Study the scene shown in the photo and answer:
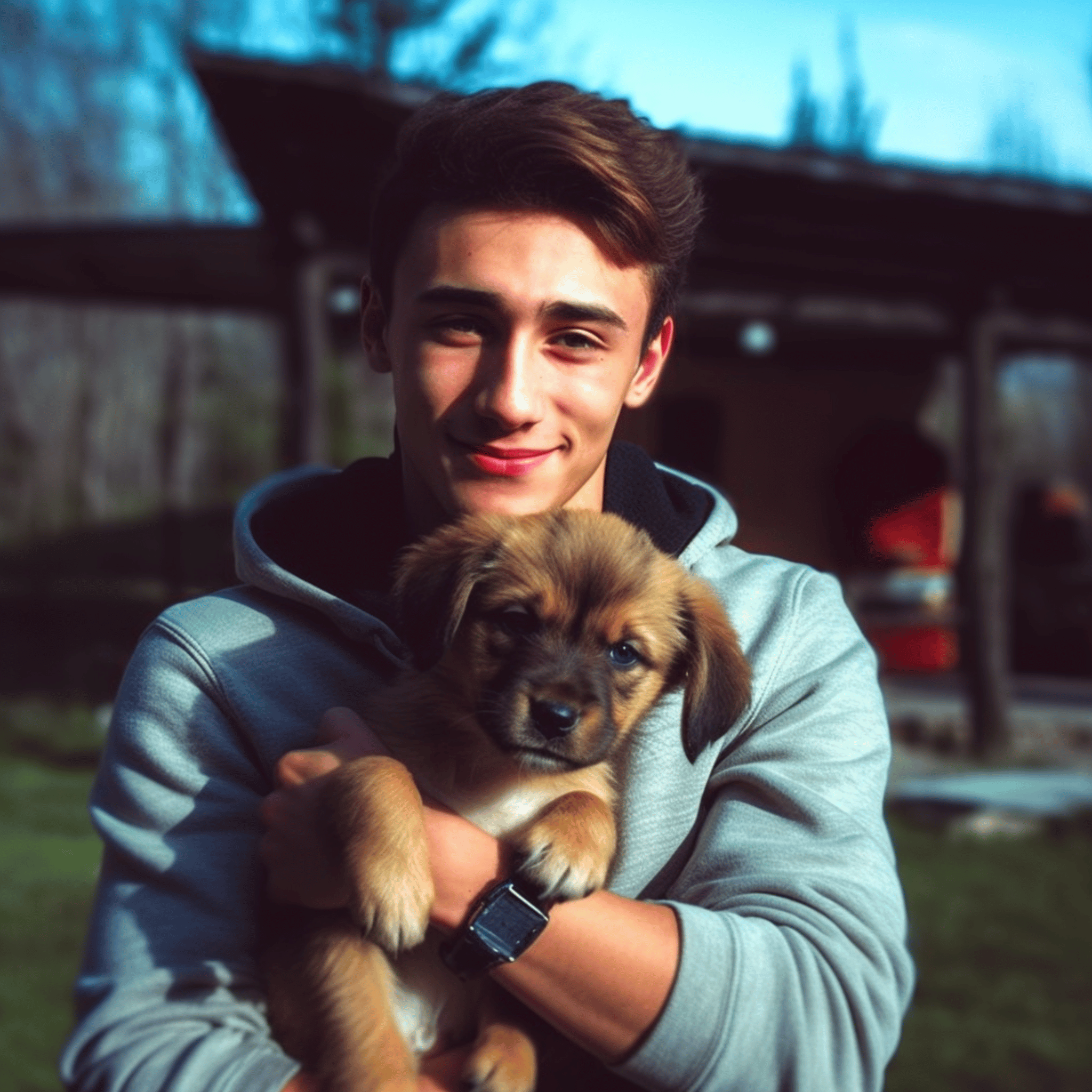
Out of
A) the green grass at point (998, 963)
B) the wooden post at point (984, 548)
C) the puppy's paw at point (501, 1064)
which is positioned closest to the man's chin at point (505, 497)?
the puppy's paw at point (501, 1064)

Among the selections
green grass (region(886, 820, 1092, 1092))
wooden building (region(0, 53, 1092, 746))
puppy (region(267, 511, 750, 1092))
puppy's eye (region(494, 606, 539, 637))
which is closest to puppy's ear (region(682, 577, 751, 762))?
puppy (region(267, 511, 750, 1092))

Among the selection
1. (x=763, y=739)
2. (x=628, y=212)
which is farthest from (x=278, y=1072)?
(x=628, y=212)

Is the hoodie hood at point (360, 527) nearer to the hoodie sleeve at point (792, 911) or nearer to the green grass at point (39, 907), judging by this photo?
the hoodie sleeve at point (792, 911)

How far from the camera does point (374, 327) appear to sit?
226 cm

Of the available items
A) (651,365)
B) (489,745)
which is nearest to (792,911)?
(489,745)

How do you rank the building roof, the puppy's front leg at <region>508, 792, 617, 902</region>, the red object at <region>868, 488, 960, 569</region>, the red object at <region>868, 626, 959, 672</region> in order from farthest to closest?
the red object at <region>868, 488, 960, 569</region> → the red object at <region>868, 626, 959, 672</region> → the building roof → the puppy's front leg at <region>508, 792, 617, 902</region>

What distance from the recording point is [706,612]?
2.25 m

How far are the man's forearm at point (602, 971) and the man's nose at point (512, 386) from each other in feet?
2.38

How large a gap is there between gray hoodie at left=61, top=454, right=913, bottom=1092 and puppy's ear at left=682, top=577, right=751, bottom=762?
0.03 metres

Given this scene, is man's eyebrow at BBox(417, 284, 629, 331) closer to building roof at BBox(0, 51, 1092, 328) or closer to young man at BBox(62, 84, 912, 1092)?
young man at BBox(62, 84, 912, 1092)

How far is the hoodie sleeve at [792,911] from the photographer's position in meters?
1.64

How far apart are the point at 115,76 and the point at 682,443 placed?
54.1 ft

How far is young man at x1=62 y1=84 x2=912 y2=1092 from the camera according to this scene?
1.67m

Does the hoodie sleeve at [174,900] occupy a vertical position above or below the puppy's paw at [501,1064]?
above
